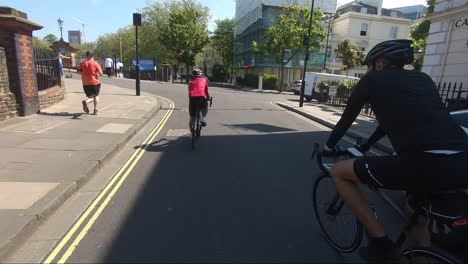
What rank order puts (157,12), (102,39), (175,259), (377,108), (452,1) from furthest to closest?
(102,39), (157,12), (452,1), (175,259), (377,108)

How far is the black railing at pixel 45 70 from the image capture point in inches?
480

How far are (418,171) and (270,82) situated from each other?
133ft

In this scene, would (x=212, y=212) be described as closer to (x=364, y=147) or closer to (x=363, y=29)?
(x=364, y=147)

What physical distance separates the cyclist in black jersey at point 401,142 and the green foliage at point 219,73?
61.7 metres

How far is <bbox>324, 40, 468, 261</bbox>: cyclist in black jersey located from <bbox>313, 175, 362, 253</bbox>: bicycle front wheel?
19.9 inches

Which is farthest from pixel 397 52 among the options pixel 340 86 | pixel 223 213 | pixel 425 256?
pixel 340 86

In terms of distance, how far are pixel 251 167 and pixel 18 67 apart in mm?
6945

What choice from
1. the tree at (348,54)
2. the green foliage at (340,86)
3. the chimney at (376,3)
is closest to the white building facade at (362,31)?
the chimney at (376,3)

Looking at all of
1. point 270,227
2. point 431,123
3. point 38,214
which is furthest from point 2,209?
point 431,123

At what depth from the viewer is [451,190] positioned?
2.52 metres

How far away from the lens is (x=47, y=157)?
655cm

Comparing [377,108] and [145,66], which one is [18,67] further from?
[145,66]

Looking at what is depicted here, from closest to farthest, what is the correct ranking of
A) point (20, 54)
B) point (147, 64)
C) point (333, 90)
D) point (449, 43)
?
1. point (20, 54)
2. point (449, 43)
3. point (333, 90)
4. point (147, 64)

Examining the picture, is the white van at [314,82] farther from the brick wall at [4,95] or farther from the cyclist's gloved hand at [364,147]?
the cyclist's gloved hand at [364,147]
